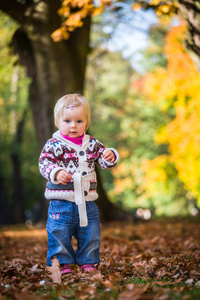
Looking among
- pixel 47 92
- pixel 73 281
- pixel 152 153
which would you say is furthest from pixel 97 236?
pixel 152 153

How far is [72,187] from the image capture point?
3.50 meters

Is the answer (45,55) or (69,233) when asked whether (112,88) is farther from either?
(69,233)

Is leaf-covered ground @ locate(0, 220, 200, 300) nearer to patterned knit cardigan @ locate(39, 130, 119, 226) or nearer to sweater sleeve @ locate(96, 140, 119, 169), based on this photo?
patterned knit cardigan @ locate(39, 130, 119, 226)

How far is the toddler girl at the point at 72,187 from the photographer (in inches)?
137

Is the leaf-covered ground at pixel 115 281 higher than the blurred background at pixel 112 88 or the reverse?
the reverse

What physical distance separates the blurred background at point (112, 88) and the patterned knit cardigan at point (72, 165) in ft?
7.56

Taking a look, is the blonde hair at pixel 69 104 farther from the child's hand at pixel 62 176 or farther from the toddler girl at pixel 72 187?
the child's hand at pixel 62 176

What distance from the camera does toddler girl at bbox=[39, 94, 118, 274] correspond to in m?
3.47

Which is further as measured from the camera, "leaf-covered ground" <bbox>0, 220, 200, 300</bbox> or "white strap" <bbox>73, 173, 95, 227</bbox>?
"white strap" <bbox>73, 173, 95, 227</bbox>

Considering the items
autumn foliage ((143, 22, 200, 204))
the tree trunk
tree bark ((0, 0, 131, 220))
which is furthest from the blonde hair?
the tree trunk

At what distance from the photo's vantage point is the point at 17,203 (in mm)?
19453

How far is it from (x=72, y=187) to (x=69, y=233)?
0.42 meters

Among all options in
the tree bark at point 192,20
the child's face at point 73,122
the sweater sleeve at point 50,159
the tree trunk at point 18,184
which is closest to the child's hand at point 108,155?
the child's face at point 73,122

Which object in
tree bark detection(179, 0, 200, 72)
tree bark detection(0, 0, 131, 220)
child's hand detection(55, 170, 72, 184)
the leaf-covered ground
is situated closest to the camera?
the leaf-covered ground
